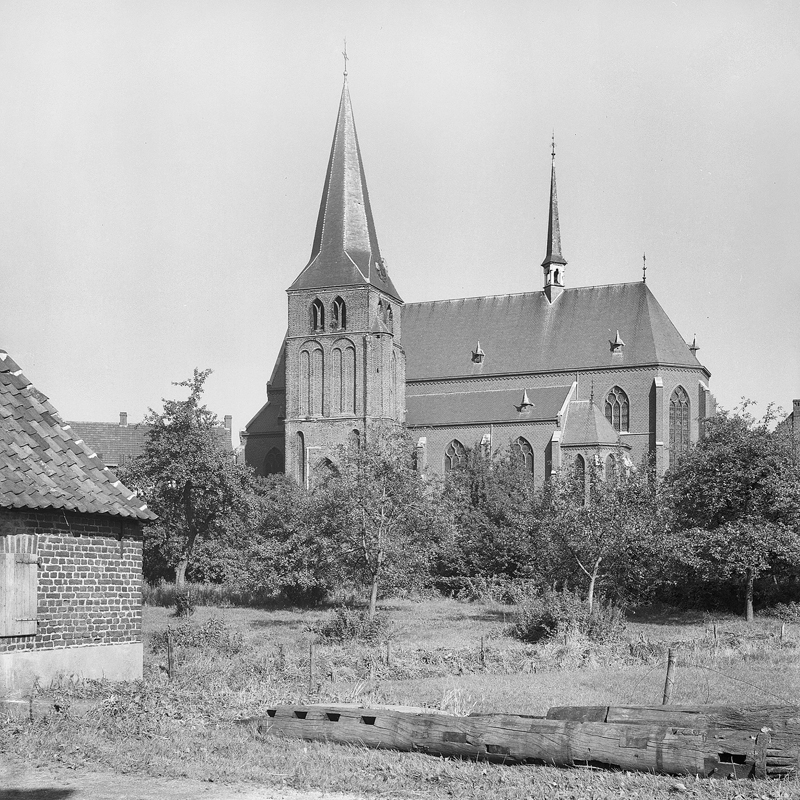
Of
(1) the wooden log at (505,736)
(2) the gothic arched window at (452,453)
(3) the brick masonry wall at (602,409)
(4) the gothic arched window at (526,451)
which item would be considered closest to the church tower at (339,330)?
(3) the brick masonry wall at (602,409)

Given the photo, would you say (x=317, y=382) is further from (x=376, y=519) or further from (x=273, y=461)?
(x=376, y=519)

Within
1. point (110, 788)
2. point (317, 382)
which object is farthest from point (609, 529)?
point (317, 382)

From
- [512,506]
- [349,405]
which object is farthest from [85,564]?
[349,405]

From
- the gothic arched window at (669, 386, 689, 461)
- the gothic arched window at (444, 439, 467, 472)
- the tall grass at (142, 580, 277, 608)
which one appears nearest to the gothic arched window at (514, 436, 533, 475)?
the gothic arched window at (444, 439, 467, 472)

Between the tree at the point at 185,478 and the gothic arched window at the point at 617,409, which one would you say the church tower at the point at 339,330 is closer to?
the gothic arched window at the point at 617,409

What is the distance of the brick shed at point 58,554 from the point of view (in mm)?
12953

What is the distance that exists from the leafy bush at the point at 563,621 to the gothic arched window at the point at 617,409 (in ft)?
118

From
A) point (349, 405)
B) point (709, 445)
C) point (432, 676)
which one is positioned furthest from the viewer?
point (349, 405)

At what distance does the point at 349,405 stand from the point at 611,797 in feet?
161

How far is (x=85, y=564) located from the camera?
14.1 metres

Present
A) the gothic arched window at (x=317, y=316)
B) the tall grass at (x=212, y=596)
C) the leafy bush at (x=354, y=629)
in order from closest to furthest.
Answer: the leafy bush at (x=354, y=629), the tall grass at (x=212, y=596), the gothic arched window at (x=317, y=316)

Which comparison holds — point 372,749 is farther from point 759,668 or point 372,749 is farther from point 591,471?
point 591,471

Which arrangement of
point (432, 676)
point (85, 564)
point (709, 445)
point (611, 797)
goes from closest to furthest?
point (611, 797)
point (85, 564)
point (432, 676)
point (709, 445)

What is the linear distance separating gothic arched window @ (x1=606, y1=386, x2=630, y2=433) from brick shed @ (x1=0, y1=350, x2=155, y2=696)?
4615 cm
